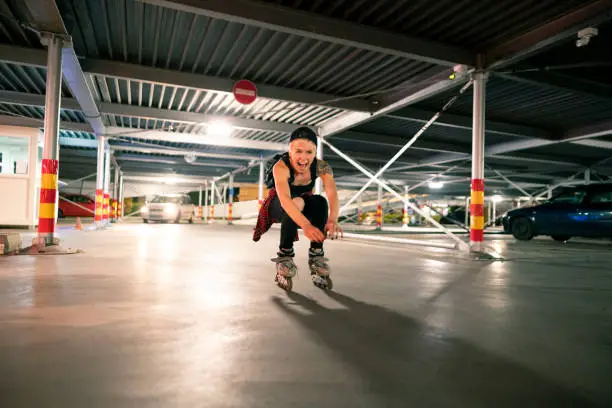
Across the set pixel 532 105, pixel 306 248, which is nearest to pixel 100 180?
pixel 306 248

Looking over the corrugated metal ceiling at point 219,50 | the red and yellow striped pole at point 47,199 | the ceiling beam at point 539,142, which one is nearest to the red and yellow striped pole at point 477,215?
the corrugated metal ceiling at point 219,50

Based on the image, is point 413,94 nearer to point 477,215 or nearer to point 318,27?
point 477,215

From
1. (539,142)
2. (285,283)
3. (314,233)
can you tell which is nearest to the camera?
(314,233)

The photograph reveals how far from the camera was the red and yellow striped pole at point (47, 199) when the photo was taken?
508 cm

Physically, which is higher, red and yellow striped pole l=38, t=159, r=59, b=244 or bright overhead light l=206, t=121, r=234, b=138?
bright overhead light l=206, t=121, r=234, b=138

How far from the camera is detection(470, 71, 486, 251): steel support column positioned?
5645 millimetres

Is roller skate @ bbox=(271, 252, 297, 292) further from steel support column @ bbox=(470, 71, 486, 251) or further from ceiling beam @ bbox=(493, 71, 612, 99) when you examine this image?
ceiling beam @ bbox=(493, 71, 612, 99)

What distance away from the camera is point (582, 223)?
8625 millimetres

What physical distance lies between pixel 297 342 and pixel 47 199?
Answer: 486 centimetres

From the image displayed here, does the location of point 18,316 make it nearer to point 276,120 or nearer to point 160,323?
point 160,323

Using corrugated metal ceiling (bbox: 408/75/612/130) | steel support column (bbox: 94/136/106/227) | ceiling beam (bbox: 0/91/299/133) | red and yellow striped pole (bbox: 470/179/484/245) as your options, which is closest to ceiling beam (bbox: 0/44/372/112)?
ceiling beam (bbox: 0/91/299/133)

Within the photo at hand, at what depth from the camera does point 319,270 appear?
303cm

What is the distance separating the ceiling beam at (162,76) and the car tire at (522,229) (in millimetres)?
5542

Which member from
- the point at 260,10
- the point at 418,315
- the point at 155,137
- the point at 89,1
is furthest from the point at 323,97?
the point at 418,315
